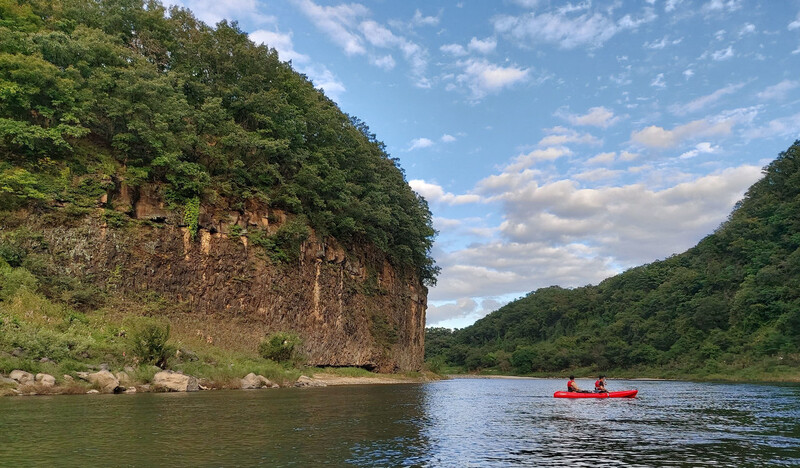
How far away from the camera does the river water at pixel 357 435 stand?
11.5m

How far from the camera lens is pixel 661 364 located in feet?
312

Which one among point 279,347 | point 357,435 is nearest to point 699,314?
point 279,347

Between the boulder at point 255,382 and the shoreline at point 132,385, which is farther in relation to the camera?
the boulder at point 255,382

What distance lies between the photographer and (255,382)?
34406 millimetres

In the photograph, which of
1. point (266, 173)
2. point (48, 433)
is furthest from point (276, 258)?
point (48, 433)

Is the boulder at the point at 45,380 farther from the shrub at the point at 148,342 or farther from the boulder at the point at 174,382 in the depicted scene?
the shrub at the point at 148,342

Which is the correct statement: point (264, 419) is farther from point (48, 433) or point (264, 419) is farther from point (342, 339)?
point (342, 339)

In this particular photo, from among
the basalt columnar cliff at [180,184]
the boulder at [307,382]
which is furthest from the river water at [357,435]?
the boulder at [307,382]

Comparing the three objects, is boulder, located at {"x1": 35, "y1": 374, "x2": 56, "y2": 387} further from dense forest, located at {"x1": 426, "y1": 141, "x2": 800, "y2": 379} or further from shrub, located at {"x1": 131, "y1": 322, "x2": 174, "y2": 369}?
dense forest, located at {"x1": 426, "y1": 141, "x2": 800, "y2": 379}

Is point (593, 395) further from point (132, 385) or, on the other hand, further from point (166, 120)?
point (166, 120)

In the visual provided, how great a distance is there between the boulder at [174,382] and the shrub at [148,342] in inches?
56.8

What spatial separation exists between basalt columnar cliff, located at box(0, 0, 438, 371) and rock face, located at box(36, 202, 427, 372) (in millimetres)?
112

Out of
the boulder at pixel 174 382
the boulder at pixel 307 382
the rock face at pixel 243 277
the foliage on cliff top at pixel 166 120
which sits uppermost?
the foliage on cliff top at pixel 166 120

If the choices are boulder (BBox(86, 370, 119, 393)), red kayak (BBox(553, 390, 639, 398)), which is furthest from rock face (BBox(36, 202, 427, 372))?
red kayak (BBox(553, 390, 639, 398))
